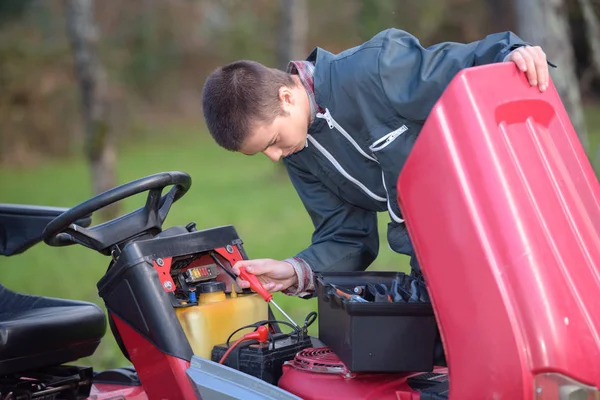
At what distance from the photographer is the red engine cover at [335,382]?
2.38 m

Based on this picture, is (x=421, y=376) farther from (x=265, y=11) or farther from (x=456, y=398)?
(x=265, y=11)

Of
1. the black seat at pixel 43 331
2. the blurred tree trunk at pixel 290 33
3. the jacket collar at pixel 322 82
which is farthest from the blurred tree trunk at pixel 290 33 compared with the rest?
the jacket collar at pixel 322 82

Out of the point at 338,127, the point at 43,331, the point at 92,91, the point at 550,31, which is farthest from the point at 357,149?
the point at 92,91

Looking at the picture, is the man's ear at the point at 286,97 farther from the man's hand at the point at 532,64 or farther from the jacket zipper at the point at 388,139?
the man's hand at the point at 532,64

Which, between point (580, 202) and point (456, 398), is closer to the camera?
point (456, 398)

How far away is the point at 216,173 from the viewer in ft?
47.7

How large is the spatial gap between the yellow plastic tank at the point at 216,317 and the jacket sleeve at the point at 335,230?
0.29 metres

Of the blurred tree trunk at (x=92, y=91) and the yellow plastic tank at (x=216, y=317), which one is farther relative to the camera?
the blurred tree trunk at (x=92, y=91)

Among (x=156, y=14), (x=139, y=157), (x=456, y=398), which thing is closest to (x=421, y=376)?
(x=456, y=398)

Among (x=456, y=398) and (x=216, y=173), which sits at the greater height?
(x=216, y=173)

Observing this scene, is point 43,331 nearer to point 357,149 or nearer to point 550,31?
point 357,149

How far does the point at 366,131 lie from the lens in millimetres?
2676

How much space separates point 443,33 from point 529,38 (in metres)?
6.70

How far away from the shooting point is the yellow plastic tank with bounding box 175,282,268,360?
105 inches
